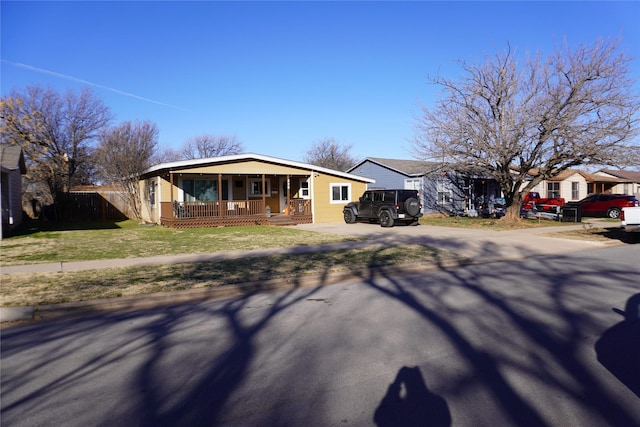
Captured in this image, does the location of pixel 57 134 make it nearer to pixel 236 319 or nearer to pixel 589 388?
pixel 236 319

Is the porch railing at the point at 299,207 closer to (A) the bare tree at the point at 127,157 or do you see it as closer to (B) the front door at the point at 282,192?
(B) the front door at the point at 282,192

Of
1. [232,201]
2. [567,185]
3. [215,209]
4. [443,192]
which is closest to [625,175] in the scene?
[567,185]

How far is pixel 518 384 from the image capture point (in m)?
4.23

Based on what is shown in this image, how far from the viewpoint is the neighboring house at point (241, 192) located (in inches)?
924

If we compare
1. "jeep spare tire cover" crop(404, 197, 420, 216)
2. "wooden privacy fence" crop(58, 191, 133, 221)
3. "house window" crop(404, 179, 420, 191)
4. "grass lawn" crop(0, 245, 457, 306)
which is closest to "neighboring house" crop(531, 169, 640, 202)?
"house window" crop(404, 179, 420, 191)

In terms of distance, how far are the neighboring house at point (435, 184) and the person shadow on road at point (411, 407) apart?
26.3m

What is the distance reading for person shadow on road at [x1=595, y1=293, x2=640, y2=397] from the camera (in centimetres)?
440

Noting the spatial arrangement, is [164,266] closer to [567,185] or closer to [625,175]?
[567,185]

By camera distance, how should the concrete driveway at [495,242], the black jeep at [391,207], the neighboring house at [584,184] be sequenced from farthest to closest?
the neighboring house at [584,184]
the black jeep at [391,207]
the concrete driveway at [495,242]

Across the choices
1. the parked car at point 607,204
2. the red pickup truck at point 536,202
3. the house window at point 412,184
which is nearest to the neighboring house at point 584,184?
the red pickup truck at point 536,202

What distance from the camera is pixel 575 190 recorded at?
41.1 m

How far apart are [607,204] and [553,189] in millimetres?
9531

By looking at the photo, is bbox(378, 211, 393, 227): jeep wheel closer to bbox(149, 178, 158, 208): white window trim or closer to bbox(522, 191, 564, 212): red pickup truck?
bbox(149, 178, 158, 208): white window trim

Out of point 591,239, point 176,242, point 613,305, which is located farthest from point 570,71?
point 176,242
